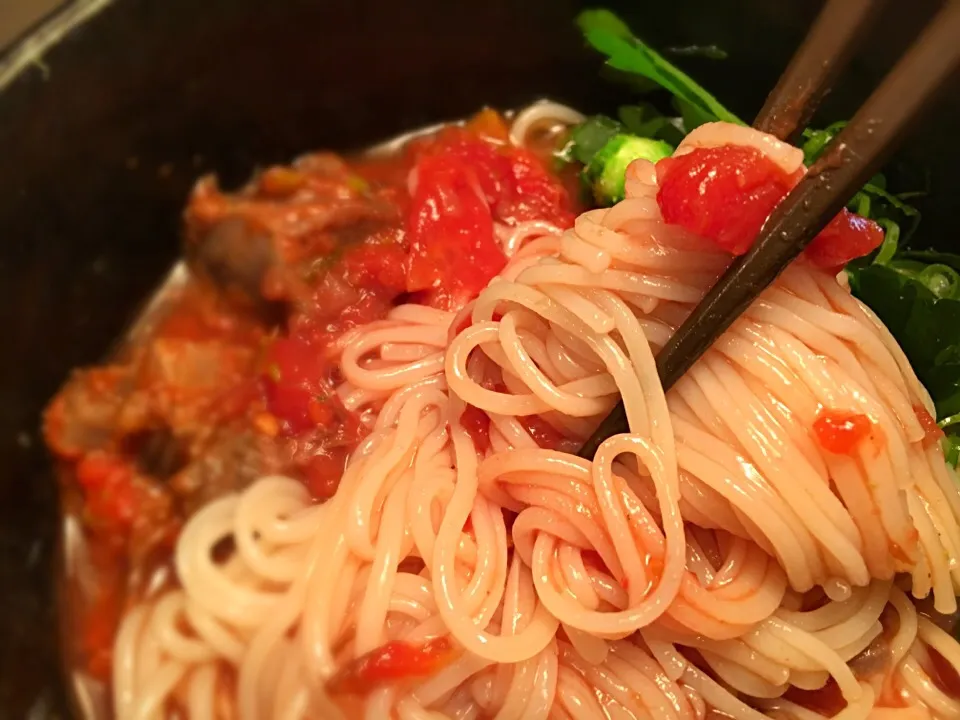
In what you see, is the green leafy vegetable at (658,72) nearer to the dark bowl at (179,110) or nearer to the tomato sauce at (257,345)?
the dark bowl at (179,110)

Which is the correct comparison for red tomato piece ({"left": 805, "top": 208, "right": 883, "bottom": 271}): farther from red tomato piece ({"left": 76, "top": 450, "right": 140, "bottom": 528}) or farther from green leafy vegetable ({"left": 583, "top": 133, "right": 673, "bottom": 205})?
red tomato piece ({"left": 76, "top": 450, "right": 140, "bottom": 528})

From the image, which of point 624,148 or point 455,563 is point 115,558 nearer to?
point 455,563

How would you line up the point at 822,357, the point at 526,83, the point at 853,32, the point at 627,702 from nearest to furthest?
the point at 853,32
the point at 822,357
the point at 627,702
the point at 526,83

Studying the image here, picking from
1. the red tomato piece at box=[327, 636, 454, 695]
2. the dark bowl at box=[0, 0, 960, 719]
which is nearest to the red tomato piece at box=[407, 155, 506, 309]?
the dark bowl at box=[0, 0, 960, 719]

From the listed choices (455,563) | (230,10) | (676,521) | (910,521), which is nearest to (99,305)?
(230,10)

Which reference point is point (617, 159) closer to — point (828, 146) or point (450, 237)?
point (450, 237)

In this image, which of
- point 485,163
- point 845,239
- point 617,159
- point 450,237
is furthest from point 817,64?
point 485,163

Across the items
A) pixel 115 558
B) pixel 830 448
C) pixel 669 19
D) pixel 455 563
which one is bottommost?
pixel 115 558
